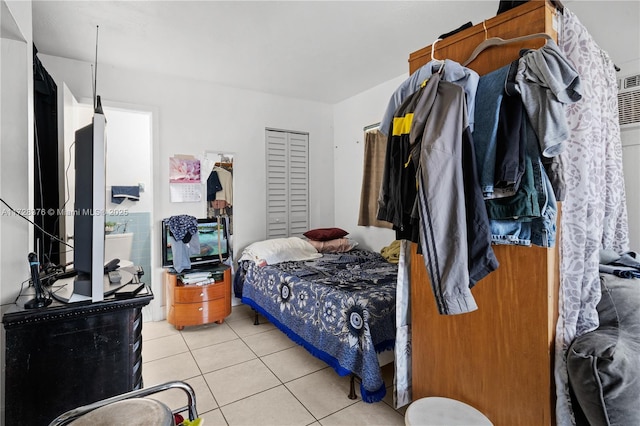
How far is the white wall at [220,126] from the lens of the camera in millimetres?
3289

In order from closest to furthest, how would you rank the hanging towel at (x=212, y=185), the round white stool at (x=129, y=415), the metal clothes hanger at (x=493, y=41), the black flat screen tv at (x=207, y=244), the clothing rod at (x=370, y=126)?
1. the round white stool at (x=129, y=415)
2. the metal clothes hanger at (x=493, y=41)
3. the black flat screen tv at (x=207, y=244)
4. the hanging towel at (x=212, y=185)
5. the clothing rod at (x=370, y=126)

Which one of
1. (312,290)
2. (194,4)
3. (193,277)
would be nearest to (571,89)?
(312,290)

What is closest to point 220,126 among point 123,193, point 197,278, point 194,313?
point 123,193

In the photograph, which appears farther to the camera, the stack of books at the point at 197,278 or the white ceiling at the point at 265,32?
the stack of books at the point at 197,278

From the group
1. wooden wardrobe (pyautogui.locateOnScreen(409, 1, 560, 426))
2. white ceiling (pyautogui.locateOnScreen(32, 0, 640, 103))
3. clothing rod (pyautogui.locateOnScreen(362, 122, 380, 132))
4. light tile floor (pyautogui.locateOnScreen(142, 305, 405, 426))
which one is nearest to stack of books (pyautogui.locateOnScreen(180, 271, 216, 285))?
light tile floor (pyautogui.locateOnScreen(142, 305, 405, 426))

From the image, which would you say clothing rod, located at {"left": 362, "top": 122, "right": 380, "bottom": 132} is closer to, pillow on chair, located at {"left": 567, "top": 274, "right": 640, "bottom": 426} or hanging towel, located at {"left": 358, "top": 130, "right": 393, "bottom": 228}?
hanging towel, located at {"left": 358, "top": 130, "right": 393, "bottom": 228}

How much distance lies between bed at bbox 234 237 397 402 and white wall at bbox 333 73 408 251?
52cm

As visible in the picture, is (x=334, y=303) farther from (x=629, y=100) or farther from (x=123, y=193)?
(x=123, y=193)

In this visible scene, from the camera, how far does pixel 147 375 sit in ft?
7.93

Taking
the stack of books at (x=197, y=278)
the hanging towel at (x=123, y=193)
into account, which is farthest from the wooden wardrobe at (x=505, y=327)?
the hanging towel at (x=123, y=193)

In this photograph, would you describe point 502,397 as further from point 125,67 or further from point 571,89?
point 125,67

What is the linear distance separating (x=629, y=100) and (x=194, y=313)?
3.77 meters

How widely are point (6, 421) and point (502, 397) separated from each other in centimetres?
207

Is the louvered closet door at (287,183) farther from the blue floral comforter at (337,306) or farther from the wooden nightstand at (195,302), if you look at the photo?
the wooden nightstand at (195,302)
